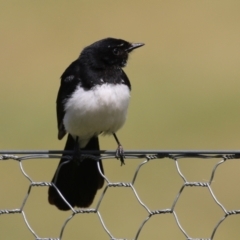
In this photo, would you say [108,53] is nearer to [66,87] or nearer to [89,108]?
[66,87]

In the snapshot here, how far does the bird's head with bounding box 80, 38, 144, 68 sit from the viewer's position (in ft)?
15.6

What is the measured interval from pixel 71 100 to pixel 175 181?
2.86 m

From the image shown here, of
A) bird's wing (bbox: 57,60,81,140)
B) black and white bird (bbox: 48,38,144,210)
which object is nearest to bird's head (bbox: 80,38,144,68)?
black and white bird (bbox: 48,38,144,210)

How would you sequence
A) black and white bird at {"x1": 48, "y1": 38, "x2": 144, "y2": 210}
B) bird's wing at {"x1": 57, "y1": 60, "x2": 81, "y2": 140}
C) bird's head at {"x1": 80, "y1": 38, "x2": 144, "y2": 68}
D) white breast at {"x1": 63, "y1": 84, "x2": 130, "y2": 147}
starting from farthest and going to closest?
bird's head at {"x1": 80, "y1": 38, "x2": 144, "y2": 68} → bird's wing at {"x1": 57, "y1": 60, "x2": 81, "y2": 140} → white breast at {"x1": 63, "y1": 84, "x2": 130, "y2": 147} → black and white bird at {"x1": 48, "y1": 38, "x2": 144, "y2": 210}

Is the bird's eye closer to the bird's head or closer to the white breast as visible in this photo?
the bird's head

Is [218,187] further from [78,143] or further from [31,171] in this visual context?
[78,143]

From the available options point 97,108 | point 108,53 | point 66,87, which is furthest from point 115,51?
point 97,108

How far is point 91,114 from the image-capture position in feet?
14.8

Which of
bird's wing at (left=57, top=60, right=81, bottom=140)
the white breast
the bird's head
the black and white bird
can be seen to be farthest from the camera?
the bird's head

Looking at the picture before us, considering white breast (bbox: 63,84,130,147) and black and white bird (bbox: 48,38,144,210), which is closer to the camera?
black and white bird (bbox: 48,38,144,210)

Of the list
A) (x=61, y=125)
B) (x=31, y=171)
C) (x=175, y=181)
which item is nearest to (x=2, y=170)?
(x=31, y=171)

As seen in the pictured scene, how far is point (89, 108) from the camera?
4477 millimetres

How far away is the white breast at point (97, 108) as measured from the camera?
4469mm

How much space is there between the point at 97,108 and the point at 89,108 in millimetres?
47
